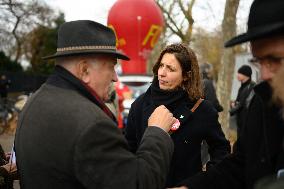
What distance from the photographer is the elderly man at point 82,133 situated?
2188 mm

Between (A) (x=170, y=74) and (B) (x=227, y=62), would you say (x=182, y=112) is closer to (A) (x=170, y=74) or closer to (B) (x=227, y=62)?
(A) (x=170, y=74)

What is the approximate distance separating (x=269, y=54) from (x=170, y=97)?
1546 millimetres

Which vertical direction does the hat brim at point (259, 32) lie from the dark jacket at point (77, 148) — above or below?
above

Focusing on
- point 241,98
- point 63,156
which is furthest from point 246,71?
point 63,156

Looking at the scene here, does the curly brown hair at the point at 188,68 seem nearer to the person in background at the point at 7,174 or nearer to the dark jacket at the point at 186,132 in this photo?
the dark jacket at the point at 186,132

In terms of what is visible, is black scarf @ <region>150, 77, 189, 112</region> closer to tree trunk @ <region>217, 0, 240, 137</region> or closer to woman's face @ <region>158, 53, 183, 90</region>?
woman's face @ <region>158, 53, 183, 90</region>

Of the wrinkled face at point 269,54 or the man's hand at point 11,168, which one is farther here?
the man's hand at point 11,168

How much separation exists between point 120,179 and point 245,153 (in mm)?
717

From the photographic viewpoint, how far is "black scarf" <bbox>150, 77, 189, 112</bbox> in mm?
3562

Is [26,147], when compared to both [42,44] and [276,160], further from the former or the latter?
[42,44]

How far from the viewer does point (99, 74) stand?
8.25 ft

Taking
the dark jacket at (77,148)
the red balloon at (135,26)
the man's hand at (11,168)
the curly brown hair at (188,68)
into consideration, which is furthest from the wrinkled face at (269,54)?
the red balloon at (135,26)

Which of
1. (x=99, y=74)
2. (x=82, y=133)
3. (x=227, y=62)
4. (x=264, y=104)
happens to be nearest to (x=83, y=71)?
(x=99, y=74)

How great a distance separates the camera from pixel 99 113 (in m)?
2.29
